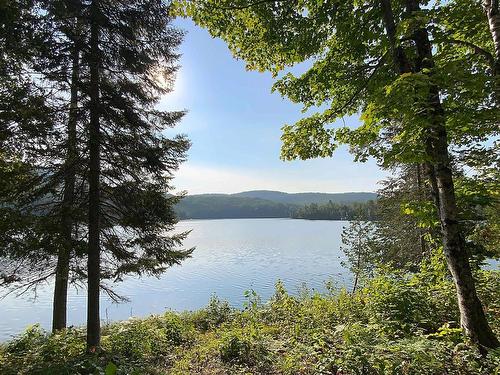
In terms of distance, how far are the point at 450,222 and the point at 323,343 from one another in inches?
112

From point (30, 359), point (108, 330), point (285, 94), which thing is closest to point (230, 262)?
point (108, 330)

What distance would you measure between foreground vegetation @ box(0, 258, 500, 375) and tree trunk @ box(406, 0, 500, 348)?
12.4 inches

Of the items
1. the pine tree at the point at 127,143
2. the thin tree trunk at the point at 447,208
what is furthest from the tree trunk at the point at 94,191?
the thin tree trunk at the point at 447,208

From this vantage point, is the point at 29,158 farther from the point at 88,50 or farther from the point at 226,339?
the point at 226,339

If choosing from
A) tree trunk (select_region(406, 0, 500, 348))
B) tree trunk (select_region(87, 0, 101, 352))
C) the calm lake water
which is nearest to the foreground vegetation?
tree trunk (select_region(406, 0, 500, 348))

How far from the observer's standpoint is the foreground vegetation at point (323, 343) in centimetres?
441

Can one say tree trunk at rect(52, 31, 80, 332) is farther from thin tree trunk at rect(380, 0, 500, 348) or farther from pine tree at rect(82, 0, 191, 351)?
thin tree trunk at rect(380, 0, 500, 348)

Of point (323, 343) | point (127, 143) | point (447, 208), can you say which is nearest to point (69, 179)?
point (127, 143)

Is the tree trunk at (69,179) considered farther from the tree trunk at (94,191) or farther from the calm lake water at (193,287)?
the calm lake water at (193,287)

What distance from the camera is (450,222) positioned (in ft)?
16.0

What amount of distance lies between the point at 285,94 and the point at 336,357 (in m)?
4.74

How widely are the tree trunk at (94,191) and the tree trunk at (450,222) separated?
7641 mm

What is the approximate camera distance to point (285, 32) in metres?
5.78

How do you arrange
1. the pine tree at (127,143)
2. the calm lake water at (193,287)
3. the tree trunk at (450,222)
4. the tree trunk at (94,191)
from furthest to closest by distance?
1. the calm lake water at (193,287)
2. the pine tree at (127,143)
3. the tree trunk at (94,191)
4. the tree trunk at (450,222)
